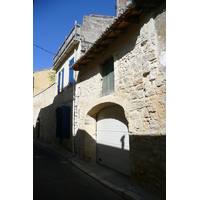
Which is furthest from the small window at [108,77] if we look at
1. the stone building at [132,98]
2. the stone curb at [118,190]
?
the stone curb at [118,190]

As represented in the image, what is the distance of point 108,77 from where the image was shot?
564 centimetres

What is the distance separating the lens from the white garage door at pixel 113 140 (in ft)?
16.1

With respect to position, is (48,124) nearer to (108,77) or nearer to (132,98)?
(108,77)

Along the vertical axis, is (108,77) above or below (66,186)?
above

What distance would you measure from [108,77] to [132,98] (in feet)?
5.81

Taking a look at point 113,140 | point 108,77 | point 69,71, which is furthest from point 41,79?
point 113,140

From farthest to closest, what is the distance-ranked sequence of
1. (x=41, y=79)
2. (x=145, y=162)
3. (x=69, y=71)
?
(x=41, y=79) < (x=69, y=71) < (x=145, y=162)

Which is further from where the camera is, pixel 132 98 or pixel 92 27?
pixel 92 27

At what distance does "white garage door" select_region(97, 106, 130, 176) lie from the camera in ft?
16.1
